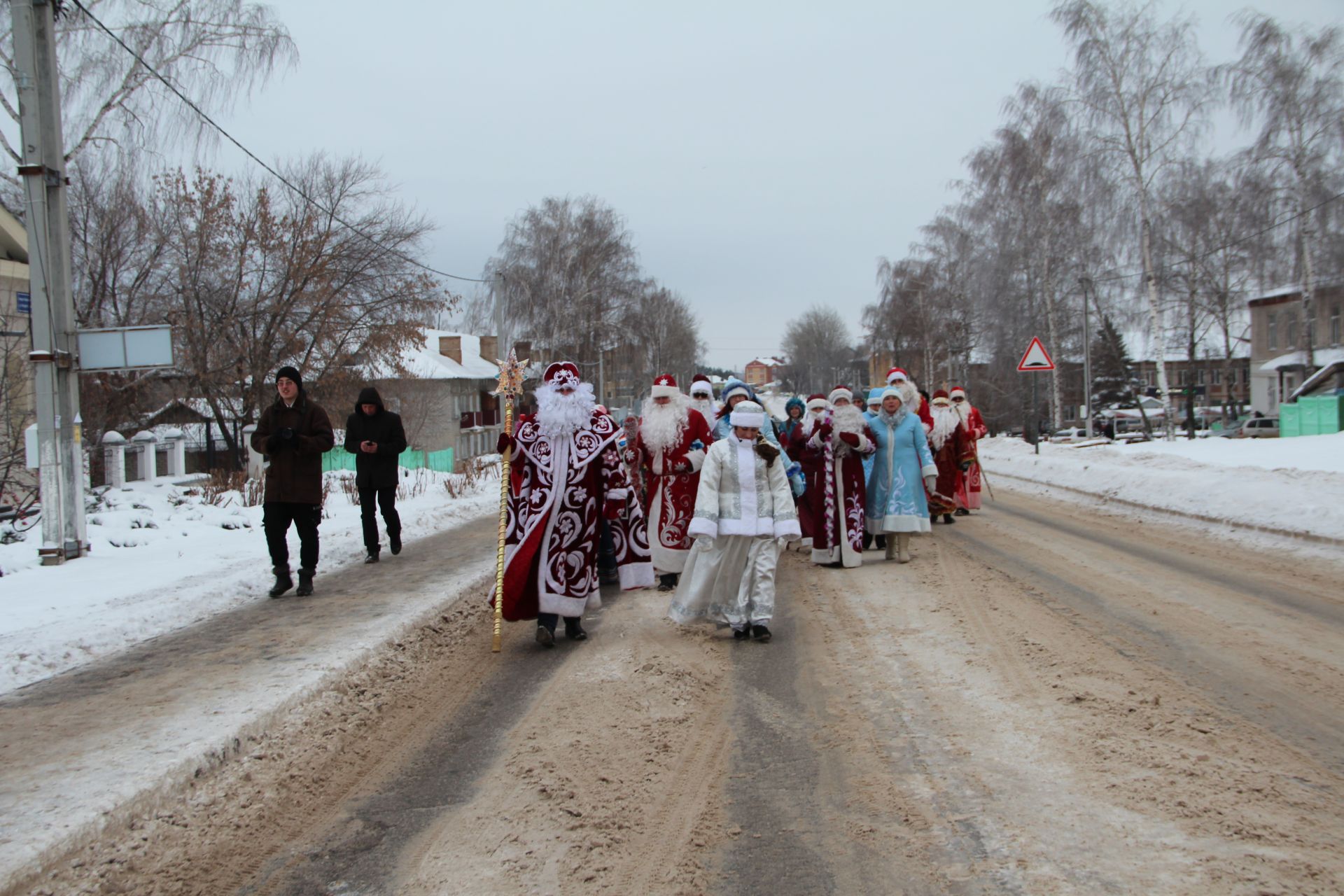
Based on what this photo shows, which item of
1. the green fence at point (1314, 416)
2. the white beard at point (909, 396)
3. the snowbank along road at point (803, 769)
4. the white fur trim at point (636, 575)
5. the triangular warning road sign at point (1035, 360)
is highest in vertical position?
the triangular warning road sign at point (1035, 360)

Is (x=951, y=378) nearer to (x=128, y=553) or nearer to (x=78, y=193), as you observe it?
(x=78, y=193)

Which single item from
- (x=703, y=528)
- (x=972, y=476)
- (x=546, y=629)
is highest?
(x=703, y=528)

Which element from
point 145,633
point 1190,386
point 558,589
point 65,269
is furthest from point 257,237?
point 1190,386

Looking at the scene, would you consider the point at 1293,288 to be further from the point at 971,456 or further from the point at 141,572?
the point at 141,572

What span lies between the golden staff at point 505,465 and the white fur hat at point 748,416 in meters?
1.55

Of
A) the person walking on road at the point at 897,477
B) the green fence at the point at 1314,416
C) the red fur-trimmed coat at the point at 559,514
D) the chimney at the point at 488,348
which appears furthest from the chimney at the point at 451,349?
the red fur-trimmed coat at the point at 559,514

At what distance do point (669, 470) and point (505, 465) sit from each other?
2.09 m

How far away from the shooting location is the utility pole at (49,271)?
413 inches

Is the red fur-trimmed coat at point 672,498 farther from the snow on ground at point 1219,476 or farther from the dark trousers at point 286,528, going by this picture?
the snow on ground at point 1219,476

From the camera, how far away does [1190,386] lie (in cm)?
4281

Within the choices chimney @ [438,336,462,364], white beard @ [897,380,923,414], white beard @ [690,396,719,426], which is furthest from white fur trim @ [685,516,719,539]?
chimney @ [438,336,462,364]

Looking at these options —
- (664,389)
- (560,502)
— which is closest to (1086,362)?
(664,389)

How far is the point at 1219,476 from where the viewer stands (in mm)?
15820

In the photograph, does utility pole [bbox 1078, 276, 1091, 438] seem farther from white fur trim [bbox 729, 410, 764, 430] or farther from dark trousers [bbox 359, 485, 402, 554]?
white fur trim [bbox 729, 410, 764, 430]
